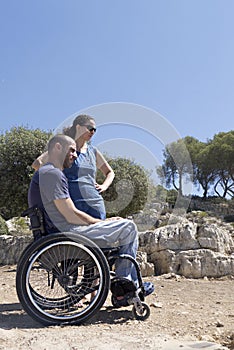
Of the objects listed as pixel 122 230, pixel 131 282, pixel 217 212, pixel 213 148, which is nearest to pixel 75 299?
pixel 131 282

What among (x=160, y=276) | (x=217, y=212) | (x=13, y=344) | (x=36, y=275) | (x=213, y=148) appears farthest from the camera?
(x=213, y=148)

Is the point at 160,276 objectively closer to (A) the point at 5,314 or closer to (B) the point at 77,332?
(A) the point at 5,314

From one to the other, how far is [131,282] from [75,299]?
470 millimetres

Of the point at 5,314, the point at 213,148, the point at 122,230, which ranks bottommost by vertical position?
the point at 5,314

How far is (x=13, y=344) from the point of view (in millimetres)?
2318

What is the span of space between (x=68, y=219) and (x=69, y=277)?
0.47 m

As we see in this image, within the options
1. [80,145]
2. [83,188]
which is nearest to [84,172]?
[83,188]

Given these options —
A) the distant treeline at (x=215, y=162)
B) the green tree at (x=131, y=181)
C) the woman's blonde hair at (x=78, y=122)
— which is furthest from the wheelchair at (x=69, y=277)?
the distant treeline at (x=215, y=162)

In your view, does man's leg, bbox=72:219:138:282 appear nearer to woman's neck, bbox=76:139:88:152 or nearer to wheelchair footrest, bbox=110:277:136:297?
wheelchair footrest, bbox=110:277:136:297

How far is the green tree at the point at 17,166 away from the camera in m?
Answer: 10.5

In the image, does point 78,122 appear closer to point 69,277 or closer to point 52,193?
point 52,193

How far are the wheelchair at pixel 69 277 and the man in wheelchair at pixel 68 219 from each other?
0.05 m

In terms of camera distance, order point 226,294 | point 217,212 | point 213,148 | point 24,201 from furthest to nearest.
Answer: point 213,148 → point 217,212 → point 24,201 → point 226,294

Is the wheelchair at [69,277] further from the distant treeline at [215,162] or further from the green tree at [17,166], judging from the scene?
the distant treeline at [215,162]
